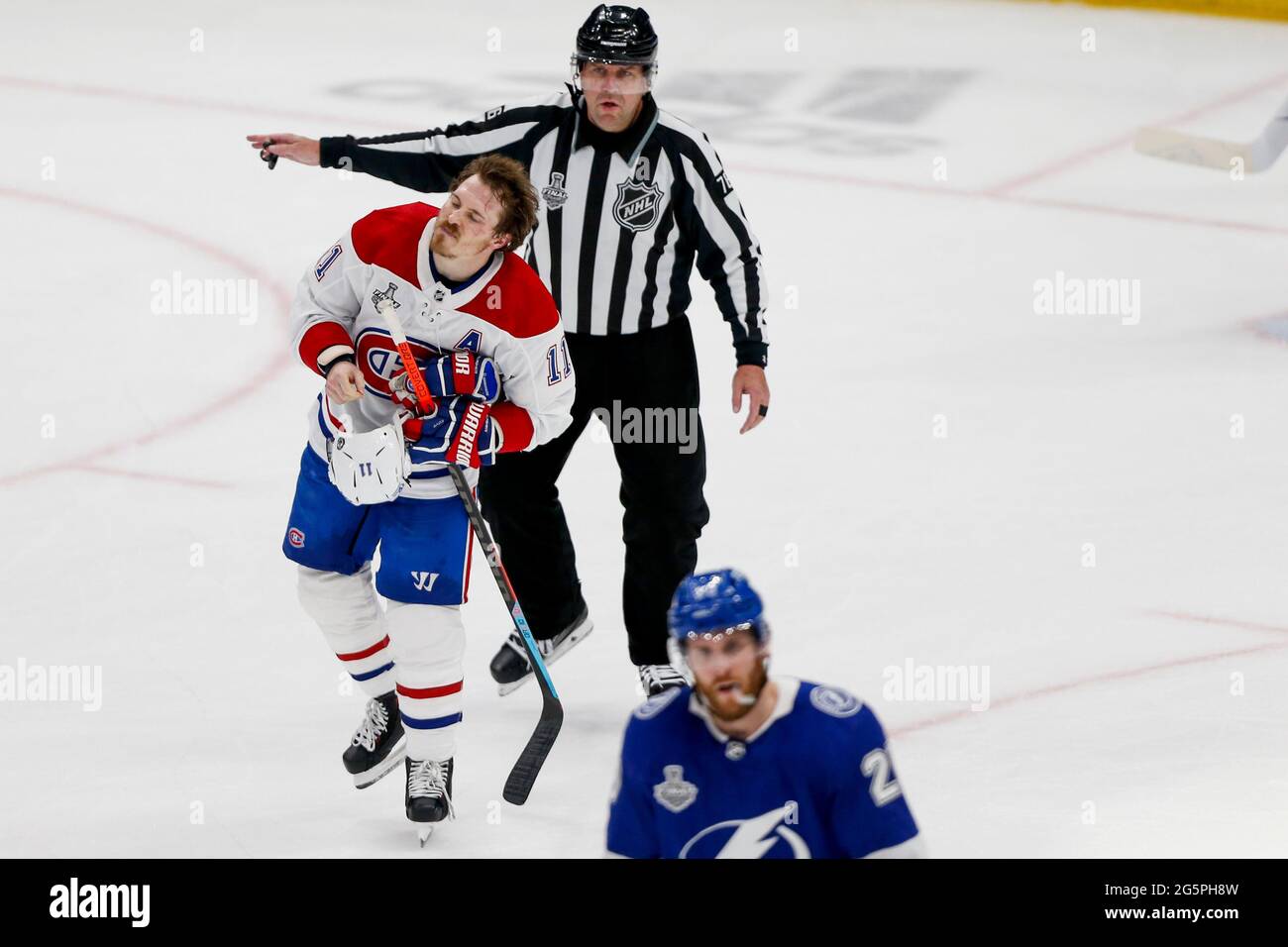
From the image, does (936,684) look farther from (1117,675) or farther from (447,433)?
(447,433)

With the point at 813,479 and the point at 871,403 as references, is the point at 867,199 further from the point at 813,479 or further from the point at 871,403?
the point at 813,479

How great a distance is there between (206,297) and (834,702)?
14.8ft

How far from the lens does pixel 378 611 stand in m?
3.70

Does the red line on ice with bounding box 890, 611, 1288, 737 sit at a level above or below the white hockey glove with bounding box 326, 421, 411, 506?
below

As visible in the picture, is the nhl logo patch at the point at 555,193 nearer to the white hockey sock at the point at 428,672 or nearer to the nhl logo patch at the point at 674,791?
the white hockey sock at the point at 428,672

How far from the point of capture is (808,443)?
5508 millimetres

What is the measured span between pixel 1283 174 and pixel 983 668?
439cm

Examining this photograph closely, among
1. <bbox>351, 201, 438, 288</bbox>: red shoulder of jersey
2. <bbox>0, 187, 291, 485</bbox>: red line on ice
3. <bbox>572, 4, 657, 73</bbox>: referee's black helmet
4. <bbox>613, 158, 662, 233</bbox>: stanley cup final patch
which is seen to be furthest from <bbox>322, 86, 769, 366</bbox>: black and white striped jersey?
<bbox>0, 187, 291, 485</bbox>: red line on ice

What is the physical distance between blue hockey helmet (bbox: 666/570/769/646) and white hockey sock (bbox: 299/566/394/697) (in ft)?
4.56

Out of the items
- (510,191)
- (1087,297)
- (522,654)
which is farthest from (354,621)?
(1087,297)

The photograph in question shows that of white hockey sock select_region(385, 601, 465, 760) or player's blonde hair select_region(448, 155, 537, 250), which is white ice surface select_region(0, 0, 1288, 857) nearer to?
white hockey sock select_region(385, 601, 465, 760)

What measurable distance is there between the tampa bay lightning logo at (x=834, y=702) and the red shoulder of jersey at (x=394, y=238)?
4.54 ft

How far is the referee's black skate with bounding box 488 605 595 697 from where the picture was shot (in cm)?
422

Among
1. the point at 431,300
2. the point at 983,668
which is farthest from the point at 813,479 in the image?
the point at 431,300
